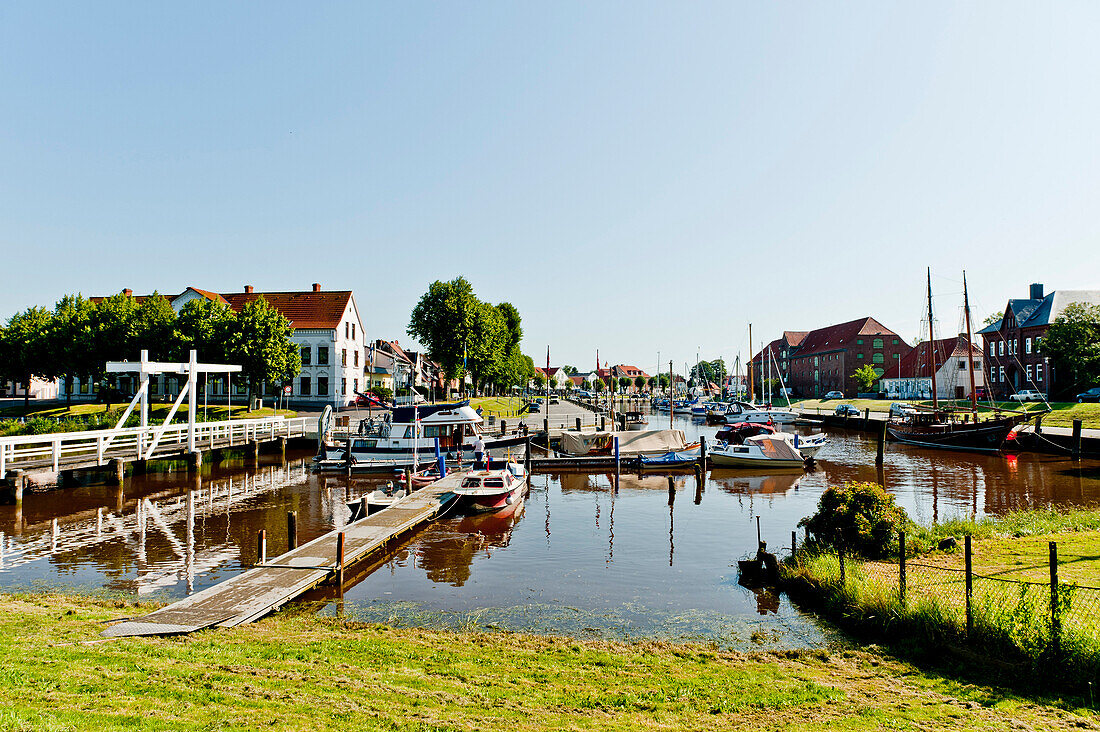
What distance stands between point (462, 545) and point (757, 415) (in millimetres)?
63322

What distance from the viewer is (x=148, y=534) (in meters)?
21.5

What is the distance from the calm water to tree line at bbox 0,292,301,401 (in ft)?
56.3

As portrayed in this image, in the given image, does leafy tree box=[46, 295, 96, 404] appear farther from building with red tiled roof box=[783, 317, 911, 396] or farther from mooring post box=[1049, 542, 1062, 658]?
building with red tiled roof box=[783, 317, 911, 396]

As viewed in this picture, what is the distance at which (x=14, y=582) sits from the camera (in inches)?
631

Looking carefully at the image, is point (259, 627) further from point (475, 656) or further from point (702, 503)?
point (702, 503)

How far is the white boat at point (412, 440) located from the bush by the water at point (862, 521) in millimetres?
23748

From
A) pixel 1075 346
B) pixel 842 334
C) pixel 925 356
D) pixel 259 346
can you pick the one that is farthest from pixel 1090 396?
pixel 259 346

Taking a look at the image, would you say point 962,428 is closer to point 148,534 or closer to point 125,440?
point 148,534

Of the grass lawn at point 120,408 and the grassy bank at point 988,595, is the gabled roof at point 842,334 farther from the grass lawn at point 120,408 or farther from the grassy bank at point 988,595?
the grassy bank at point 988,595

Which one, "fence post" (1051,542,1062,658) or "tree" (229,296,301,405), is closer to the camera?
"fence post" (1051,542,1062,658)

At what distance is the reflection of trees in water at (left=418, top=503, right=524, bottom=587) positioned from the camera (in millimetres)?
17516

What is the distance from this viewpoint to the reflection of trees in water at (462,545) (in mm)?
17516

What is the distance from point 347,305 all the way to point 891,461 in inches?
2070

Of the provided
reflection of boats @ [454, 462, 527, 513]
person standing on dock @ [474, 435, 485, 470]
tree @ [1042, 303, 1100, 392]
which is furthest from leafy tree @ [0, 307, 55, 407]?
tree @ [1042, 303, 1100, 392]
